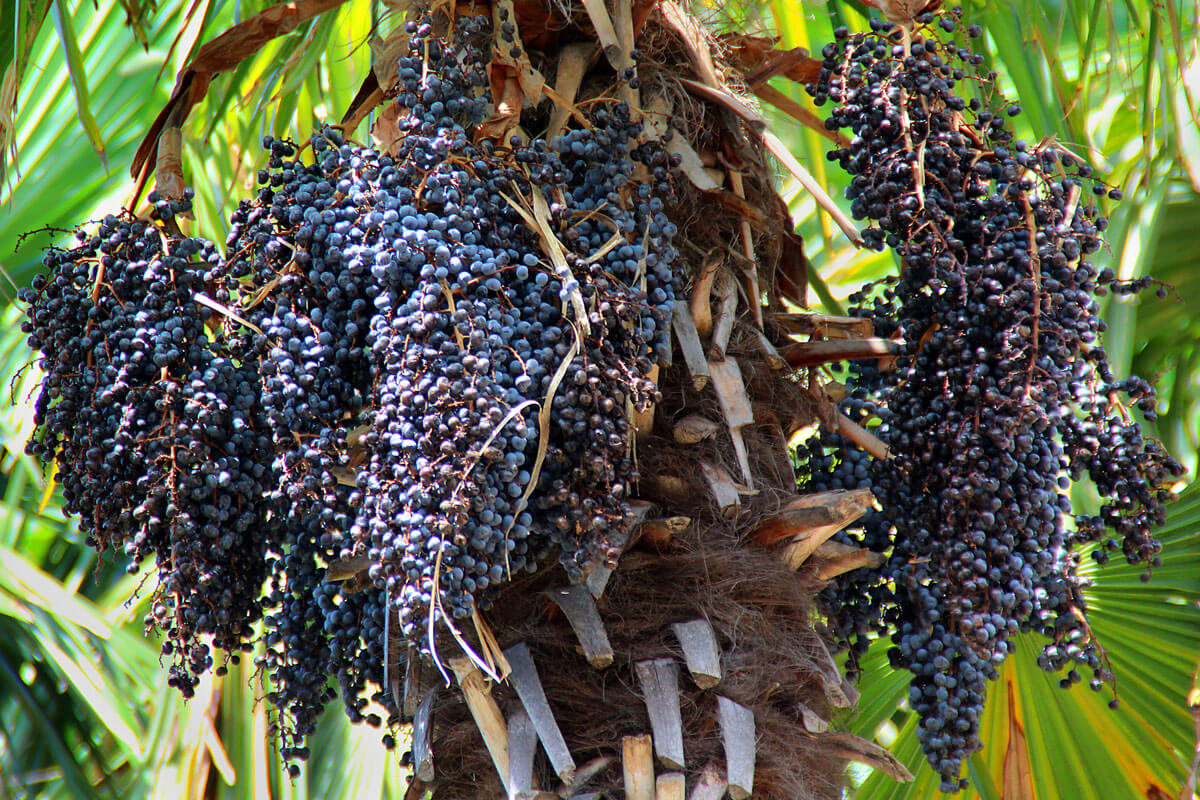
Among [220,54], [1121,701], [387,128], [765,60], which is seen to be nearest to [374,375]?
[387,128]

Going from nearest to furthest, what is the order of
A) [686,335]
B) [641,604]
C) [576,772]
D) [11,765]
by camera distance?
[576,772]
[641,604]
[686,335]
[11,765]

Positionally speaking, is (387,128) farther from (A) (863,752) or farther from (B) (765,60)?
(A) (863,752)

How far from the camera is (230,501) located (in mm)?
1666

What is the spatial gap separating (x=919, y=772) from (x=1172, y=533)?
746 mm

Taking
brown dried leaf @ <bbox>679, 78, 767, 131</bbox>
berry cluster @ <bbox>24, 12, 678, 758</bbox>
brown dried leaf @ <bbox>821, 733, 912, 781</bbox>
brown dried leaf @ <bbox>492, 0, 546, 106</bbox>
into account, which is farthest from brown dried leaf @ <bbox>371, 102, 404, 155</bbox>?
brown dried leaf @ <bbox>821, 733, 912, 781</bbox>

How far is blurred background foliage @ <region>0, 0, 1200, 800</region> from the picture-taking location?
2.36 metres

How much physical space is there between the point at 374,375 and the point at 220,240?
1472mm

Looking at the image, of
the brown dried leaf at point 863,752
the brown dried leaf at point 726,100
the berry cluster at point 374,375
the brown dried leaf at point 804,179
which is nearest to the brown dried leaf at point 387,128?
the berry cluster at point 374,375

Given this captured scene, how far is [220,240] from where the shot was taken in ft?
9.46

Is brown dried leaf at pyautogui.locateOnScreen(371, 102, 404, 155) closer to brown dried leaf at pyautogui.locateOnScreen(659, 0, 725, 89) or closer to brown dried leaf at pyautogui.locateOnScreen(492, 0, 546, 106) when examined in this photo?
brown dried leaf at pyautogui.locateOnScreen(492, 0, 546, 106)

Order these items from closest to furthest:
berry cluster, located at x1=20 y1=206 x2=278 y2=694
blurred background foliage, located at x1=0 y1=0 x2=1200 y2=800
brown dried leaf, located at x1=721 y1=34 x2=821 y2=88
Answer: berry cluster, located at x1=20 y1=206 x2=278 y2=694 < brown dried leaf, located at x1=721 y1=34 x2=821 y2=88 < blurred background foliage, located at x1=0 y1=0 x2=1200 y2=800

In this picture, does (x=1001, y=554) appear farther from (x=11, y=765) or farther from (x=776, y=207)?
(x=11, y=765)

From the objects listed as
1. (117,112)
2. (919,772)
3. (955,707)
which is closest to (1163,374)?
(919,772)

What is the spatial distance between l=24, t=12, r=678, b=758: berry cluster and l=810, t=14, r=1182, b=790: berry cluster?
0.37m
